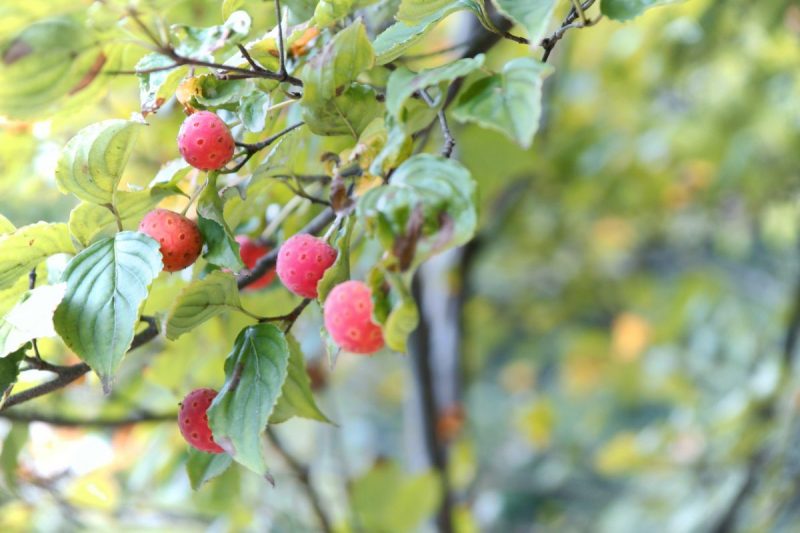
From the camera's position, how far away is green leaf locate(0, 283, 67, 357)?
1.35 feet

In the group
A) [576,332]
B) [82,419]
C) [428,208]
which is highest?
[428,208]

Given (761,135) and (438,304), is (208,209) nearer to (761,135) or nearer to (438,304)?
(438,304)

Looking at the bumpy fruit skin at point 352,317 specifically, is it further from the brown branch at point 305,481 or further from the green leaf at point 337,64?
the brown branch at point 305,481

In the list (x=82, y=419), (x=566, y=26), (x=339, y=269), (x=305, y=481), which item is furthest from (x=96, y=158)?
(x=305, y=481)

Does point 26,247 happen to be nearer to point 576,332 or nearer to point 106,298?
point 106,298

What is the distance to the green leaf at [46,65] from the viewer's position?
372 millimetres

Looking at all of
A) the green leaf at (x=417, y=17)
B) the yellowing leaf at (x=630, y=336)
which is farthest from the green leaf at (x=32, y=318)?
the yellowing leaf at (x=630, y=336)

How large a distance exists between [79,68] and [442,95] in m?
0.18

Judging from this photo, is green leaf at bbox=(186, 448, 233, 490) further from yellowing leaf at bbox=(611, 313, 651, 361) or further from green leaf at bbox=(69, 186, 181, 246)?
yellowing leaf at bbox=(611, 313, 651, 361)

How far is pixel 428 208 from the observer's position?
1.24 feet

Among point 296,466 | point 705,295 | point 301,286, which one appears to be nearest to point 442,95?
point 301,286

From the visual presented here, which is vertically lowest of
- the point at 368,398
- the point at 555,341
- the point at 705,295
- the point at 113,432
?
the point at 368,398

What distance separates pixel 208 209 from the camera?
462mm

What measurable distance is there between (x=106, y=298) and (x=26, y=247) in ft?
0.25
